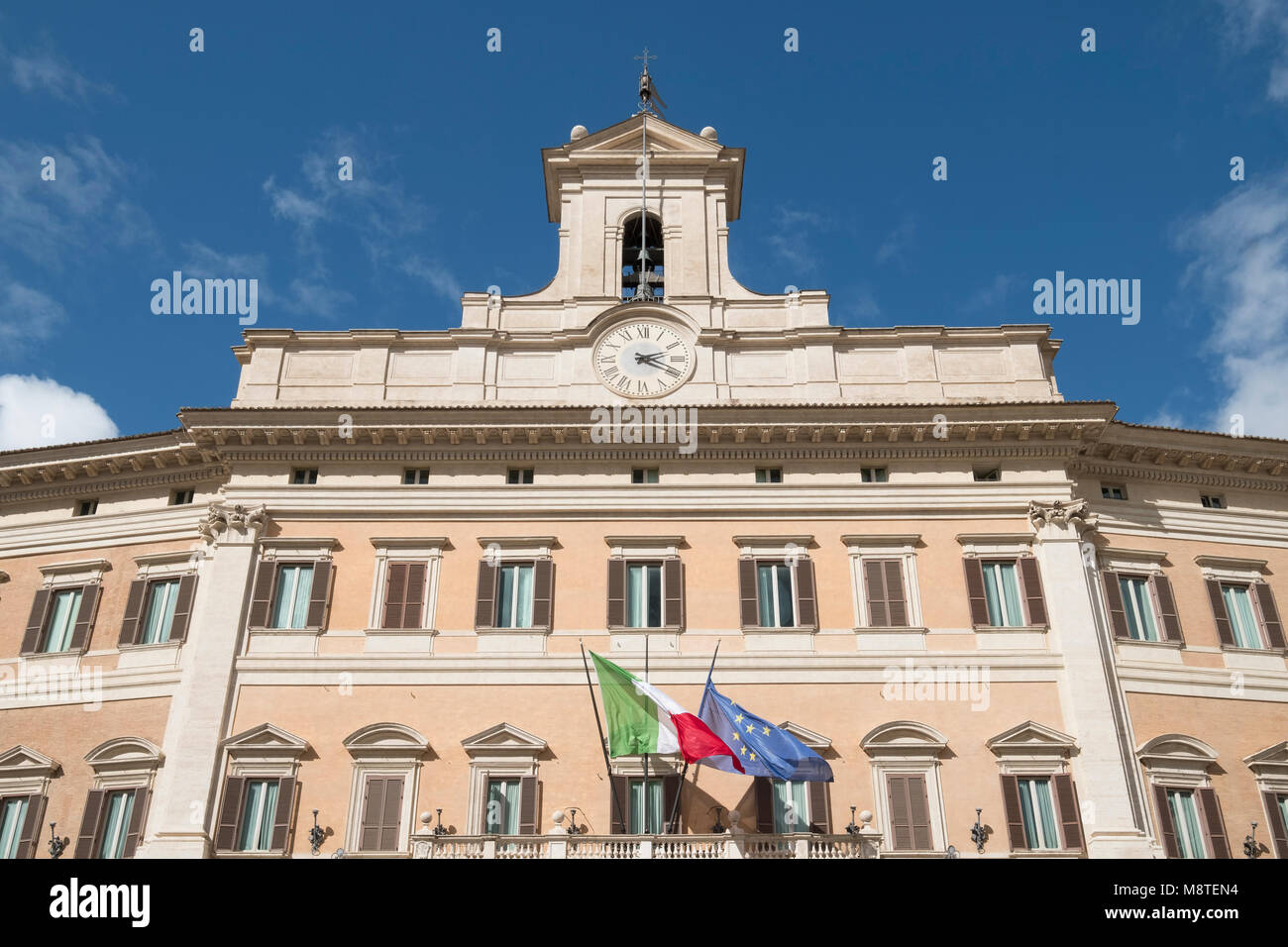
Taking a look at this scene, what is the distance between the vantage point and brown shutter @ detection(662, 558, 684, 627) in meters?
25.6

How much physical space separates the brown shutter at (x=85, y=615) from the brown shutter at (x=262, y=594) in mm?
3842

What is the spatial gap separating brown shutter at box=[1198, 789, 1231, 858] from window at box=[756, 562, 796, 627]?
8.71 meters

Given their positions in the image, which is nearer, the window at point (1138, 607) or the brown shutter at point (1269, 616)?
the window at point (1138, 607)

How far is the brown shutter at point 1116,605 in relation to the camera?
25969mm

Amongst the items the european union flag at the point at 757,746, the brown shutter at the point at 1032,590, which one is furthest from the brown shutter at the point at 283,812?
the brown shutter at the point at 1032,590

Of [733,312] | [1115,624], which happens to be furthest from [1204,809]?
[733,312]

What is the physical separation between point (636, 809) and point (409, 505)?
841cm

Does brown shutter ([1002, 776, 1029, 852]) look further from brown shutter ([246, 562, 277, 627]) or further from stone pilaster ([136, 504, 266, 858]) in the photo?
brown shutter ([246, 562, 277, 627])

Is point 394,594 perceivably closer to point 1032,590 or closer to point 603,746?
point 603,746

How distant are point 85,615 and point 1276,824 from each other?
82.4 ft

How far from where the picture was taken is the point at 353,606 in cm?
Answer: 2600

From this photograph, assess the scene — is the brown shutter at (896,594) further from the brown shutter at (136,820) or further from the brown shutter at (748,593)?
the brown shutter at (136,820)

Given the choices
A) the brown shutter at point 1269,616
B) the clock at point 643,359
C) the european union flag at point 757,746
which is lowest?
the european union flag at point 757,746
